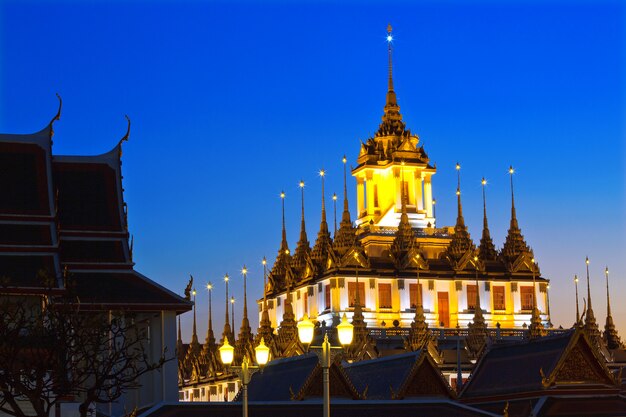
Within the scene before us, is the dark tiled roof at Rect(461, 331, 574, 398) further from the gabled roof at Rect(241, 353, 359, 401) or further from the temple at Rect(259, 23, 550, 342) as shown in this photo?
the temple at Rect(259, 23, 550, 342)

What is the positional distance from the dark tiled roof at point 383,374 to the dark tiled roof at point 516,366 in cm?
304

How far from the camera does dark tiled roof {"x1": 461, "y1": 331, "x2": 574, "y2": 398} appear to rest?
51.2m

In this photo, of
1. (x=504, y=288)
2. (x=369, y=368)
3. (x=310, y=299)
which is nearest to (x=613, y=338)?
(x=504, y=288)

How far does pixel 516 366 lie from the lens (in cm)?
5338

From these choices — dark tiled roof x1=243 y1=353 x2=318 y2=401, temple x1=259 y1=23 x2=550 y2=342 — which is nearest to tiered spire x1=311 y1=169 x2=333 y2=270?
temple x1=259 y1=23 x2=550 y2=342

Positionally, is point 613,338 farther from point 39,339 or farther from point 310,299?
point 39,339

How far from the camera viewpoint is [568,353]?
167 ft

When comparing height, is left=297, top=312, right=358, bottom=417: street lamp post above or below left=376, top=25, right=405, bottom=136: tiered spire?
below

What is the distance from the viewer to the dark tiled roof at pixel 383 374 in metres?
52.5

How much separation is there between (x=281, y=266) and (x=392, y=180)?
12.2 metres

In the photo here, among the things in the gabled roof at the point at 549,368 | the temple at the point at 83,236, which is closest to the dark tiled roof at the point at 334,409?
the gabled roof at the point at 549,368

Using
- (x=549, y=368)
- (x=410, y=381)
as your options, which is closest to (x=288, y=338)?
(x=410, y=381)

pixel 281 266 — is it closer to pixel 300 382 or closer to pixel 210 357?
pixel 210 357

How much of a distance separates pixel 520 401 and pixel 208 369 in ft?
202
